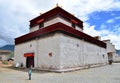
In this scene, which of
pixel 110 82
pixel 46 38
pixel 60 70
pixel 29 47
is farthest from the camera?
pixel 29 47

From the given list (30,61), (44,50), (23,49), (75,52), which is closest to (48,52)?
(44,50)

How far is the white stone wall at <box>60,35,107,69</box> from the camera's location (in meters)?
18.4

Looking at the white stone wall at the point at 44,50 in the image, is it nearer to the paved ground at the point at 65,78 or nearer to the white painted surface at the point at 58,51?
the white painted surface at the point at 58,51

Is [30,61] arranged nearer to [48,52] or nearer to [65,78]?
[48,52]

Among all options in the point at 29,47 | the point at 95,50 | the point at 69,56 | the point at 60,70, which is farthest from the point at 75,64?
the point at 95,50

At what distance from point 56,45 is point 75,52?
3824 mm

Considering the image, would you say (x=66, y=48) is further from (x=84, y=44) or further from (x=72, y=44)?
(x=84, y=44)

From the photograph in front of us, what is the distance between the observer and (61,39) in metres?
18.2

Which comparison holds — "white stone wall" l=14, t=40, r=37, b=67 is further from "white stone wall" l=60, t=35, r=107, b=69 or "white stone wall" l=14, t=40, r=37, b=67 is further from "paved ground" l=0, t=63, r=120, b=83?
"paved ground" l=0, t=63, r=120, b=83

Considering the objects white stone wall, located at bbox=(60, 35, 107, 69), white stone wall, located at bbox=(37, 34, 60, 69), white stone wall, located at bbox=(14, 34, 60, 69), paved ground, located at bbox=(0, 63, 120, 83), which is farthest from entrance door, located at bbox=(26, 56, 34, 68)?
paved ground, located at bbox=(0, 63, 120, 83)

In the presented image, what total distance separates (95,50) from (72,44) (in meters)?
10.3

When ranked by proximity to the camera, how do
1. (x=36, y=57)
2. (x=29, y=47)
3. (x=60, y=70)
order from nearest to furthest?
1. (x=60, y=70)
2. (x=36, y=57)
3. (x=29, y=47)

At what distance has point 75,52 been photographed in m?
20.8

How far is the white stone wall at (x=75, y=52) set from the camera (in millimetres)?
18391
